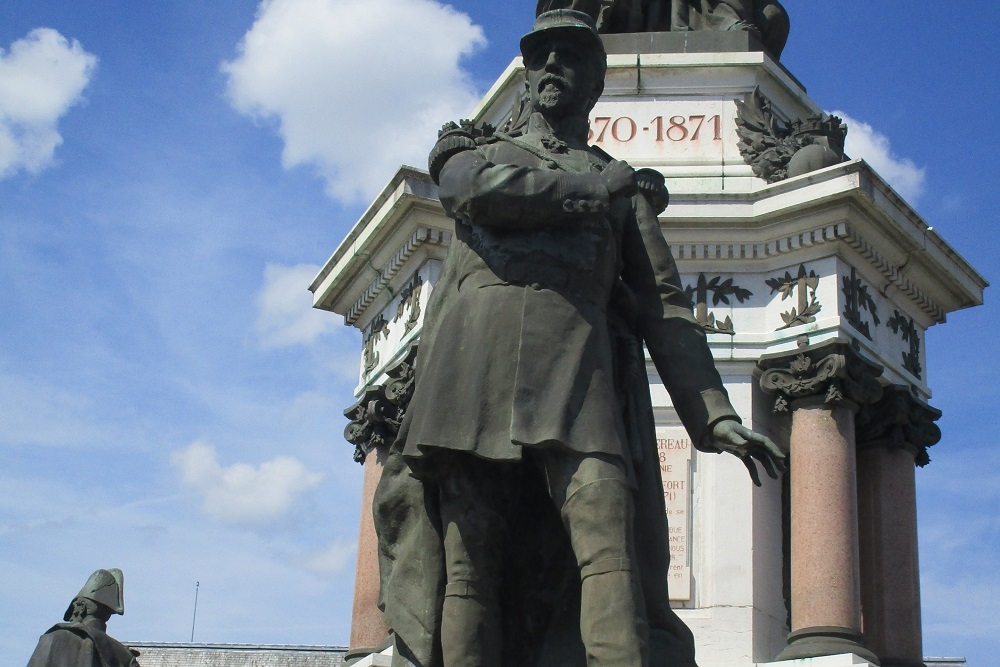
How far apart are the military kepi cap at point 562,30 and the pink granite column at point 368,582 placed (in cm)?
1102

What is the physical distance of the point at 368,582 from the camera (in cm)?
1866

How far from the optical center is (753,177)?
706 inches

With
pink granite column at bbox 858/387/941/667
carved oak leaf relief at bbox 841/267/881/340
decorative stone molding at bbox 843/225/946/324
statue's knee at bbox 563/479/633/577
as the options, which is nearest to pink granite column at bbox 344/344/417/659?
carved oak leaf relief at bbox 841/267/881/340

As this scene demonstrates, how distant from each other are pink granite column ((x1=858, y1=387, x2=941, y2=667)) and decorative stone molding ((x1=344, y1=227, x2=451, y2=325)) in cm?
496

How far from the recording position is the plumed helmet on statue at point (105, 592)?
14820 millimetres

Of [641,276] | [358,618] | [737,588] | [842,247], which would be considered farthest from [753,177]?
[641,276]

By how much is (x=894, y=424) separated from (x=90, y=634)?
838cm

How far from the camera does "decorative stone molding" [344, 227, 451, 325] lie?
18203 millimetres

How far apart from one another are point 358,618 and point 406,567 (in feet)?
38.6

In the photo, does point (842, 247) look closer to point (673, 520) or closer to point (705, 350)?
point (673, 520)

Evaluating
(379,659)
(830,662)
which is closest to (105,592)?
(379,659)

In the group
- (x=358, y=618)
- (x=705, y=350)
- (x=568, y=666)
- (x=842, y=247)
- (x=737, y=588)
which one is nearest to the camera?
(x=568, y=666)

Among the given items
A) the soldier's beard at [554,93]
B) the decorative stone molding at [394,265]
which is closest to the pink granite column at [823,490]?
the decorative stone molding at [394,265]

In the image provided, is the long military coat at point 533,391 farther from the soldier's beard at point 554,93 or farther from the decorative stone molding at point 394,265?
the decorative stone molding at point 394,265
